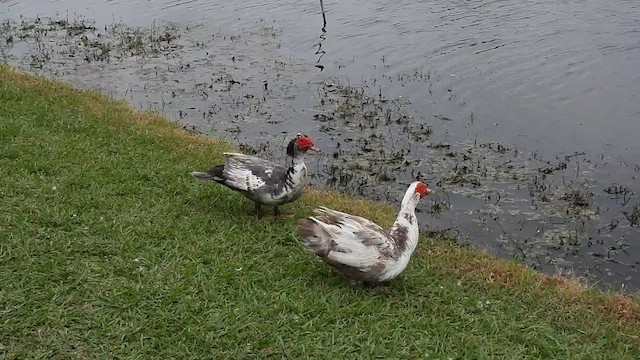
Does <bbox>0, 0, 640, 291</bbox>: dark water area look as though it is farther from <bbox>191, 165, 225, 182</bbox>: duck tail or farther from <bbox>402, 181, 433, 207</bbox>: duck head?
<bbox>191, 165, 225, 182</bbox>: duck tail

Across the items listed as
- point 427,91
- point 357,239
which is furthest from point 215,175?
point 427,91

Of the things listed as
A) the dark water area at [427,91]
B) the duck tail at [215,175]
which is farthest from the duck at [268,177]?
the dark water area at [427,91]

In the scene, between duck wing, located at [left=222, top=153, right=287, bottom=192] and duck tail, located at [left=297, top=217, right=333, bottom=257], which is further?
duck wing, located at [left=222, top=153, right=287, bottom=192]

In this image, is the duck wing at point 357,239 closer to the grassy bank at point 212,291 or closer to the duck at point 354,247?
the duck at point 354,247

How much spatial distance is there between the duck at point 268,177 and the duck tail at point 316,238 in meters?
1.12

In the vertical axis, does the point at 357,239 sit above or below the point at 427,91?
above

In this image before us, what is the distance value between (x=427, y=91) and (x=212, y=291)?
30.7ft

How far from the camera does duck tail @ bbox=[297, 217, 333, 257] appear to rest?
5441 mm

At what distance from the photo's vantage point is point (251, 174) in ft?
21.7

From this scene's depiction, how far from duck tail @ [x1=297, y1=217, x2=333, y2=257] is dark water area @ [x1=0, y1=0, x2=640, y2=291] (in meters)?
3.60

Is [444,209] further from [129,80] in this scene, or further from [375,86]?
[129,80]

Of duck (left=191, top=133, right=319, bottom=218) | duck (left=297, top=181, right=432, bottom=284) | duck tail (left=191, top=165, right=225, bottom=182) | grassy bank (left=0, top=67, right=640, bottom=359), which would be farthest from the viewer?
duck tail (left=191, top=165, right=225, bottom=182)

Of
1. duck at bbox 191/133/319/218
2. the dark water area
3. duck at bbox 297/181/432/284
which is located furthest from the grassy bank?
the dark water area

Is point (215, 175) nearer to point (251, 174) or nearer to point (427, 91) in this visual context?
point (251, 174)
